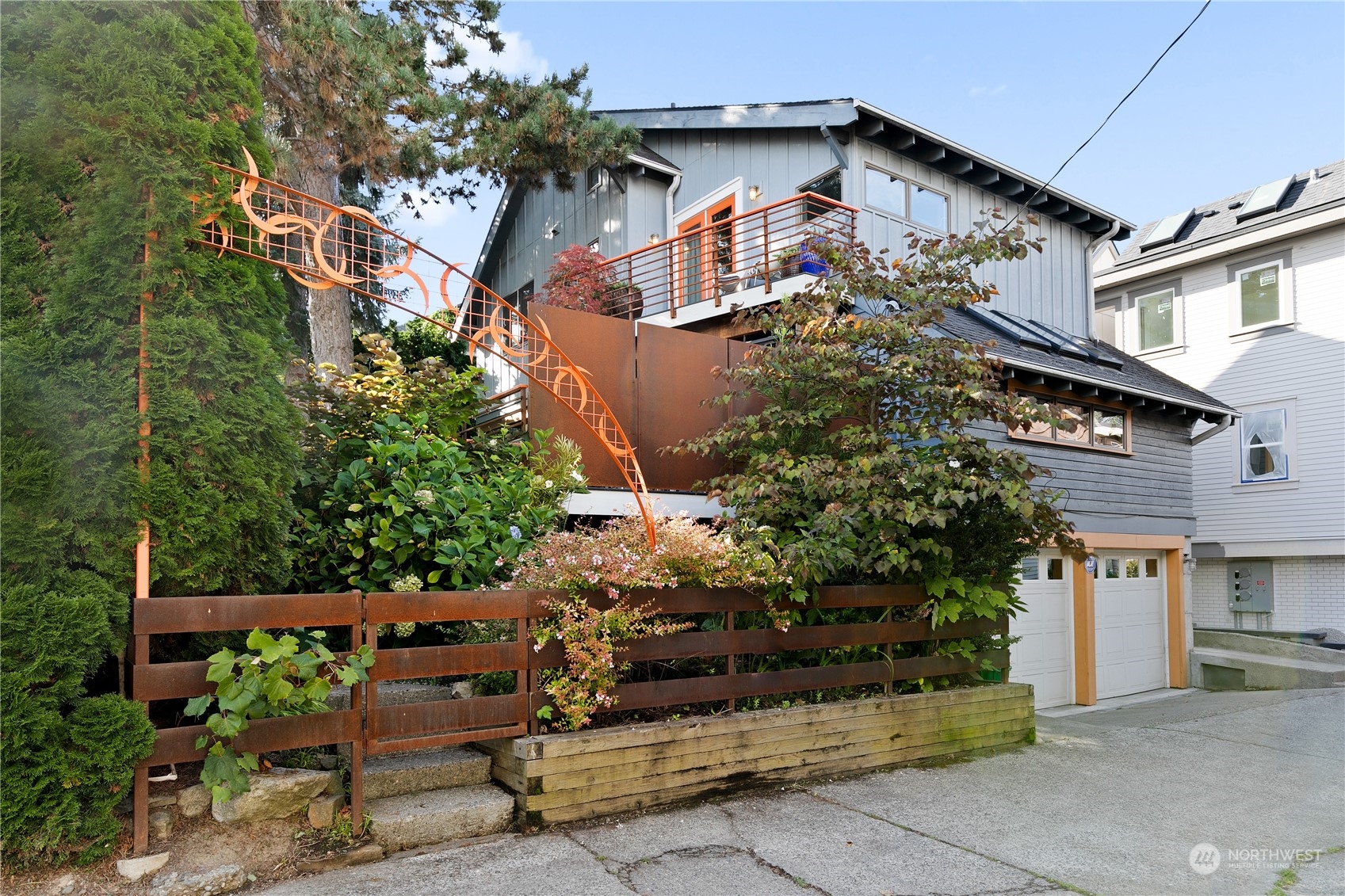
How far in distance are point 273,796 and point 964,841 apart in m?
3.29

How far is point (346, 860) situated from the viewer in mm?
3703

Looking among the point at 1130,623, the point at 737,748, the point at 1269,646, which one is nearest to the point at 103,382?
the point at 737,748

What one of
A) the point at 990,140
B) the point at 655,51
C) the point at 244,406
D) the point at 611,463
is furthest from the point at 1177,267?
the point at 244,406

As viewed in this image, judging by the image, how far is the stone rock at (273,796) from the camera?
142 inches

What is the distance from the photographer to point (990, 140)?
37.2ft

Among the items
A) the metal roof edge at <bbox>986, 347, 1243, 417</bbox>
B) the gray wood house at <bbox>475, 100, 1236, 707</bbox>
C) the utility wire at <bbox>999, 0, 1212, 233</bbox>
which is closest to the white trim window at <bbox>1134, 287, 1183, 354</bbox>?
the gray wood house at <bbox>475, 100, 1236, 707</bbox>

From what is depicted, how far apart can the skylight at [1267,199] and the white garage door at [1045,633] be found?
27.2 feet

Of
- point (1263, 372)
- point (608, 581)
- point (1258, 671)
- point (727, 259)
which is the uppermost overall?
point (727, 259)

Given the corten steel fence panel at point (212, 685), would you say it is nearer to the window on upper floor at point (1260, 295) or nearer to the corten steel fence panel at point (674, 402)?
the corten steel fence panel at point (674, 402)

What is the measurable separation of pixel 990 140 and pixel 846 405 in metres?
6.51

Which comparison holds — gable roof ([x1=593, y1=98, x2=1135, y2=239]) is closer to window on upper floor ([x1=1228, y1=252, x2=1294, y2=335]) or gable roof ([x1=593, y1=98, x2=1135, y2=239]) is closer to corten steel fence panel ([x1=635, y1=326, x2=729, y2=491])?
window on upper floor ([x1=1228, y1=252, x2=1294, y2=335])

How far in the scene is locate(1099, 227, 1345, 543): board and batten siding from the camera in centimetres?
1305

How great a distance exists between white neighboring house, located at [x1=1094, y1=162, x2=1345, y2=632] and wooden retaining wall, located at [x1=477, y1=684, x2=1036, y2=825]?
28.5 ft

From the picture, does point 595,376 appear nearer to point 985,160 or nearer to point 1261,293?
point 985,160
